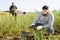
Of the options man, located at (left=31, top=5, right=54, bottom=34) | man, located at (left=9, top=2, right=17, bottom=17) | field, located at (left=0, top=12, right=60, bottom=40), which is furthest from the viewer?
man, located at (left=9, top=2, right=17, bottom=17)

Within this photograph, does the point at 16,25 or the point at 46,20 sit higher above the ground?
the point at 46,20

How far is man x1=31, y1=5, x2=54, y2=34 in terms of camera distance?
5.84 metres

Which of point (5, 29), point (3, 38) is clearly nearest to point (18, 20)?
point (5, 29)

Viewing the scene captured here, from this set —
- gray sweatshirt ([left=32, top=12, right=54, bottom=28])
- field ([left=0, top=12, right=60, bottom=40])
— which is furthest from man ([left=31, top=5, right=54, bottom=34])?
field ([left=0, top=12, right=60, bottom=40])

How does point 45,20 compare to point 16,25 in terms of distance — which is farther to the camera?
point 16,25

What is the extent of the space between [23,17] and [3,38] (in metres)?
1.95

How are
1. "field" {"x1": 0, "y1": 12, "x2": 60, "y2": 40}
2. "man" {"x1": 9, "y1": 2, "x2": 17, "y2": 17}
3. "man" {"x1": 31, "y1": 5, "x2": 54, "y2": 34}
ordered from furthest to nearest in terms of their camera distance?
"man" {"x1": 9, "y1": 2, "x2": 17, "y2": 17}, "field" {"x1": 0, "y1": 12, "x2": 60, "y2": 40}, "man" {"x1": 31, "y1": 5, "x2": 54, "y2": 34}

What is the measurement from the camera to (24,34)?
5.66 m

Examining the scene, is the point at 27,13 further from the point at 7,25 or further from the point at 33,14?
the point at 7,25

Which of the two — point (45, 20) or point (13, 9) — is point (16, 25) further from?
point (45, 20)

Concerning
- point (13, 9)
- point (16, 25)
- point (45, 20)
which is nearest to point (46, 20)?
point (45, 20)

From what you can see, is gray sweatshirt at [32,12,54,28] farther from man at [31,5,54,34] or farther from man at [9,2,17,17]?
man at [9,2,17,17]

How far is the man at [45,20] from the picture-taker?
19.1 ft

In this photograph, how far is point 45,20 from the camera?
6035mm
